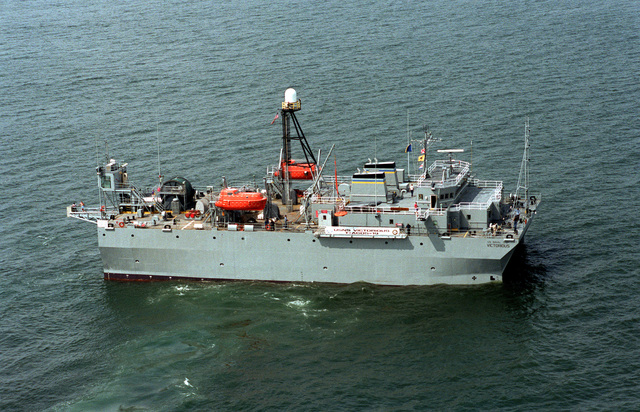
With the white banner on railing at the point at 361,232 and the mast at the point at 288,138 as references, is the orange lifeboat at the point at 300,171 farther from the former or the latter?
the white banner on railing at the point at 361,232

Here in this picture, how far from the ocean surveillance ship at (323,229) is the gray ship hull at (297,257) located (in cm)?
7

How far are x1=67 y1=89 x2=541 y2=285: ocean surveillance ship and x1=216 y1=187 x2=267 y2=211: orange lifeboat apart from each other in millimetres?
72

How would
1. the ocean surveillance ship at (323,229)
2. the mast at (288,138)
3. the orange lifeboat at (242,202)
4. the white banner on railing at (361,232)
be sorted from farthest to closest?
the mast at (288,138), the orange lifeboat at (242,202), the ocean surveillance ship at (323,229), the white banner on railing at (361,232)

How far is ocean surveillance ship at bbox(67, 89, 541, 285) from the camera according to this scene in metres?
56.2

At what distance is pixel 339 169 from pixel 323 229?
17.2 m

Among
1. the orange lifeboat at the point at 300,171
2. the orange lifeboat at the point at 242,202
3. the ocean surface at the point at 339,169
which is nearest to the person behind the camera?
the ocean surface at the point at 339,169

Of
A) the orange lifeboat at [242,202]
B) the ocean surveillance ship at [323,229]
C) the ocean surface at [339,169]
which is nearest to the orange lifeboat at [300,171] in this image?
the ocean surveillance ship at [323,229]

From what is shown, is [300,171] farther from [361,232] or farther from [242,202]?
[361,232]

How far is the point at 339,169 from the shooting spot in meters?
73.6

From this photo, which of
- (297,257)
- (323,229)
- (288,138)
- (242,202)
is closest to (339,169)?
(288,138)

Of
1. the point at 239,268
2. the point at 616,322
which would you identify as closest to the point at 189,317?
the point at 239,268

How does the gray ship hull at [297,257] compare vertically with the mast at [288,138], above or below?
below

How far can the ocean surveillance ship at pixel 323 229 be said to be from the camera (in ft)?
184

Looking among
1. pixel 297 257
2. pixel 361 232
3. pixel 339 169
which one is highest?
pixel 339 169
